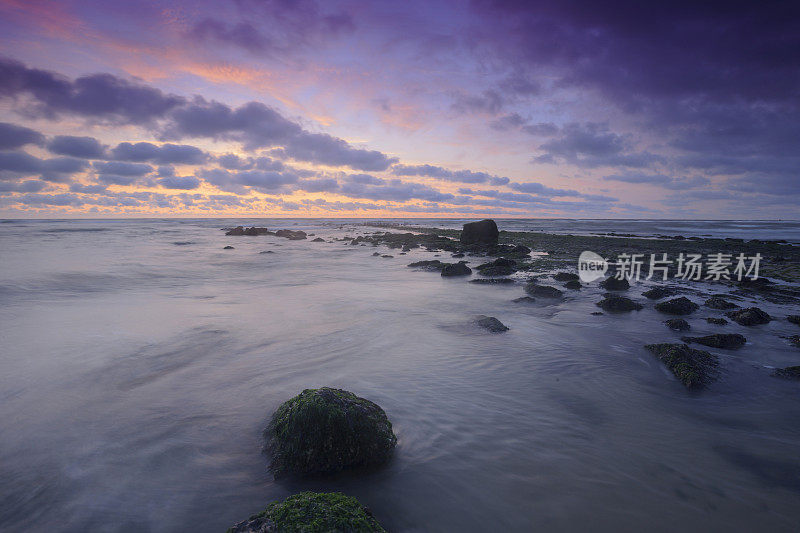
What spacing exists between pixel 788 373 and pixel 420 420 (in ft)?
19.6

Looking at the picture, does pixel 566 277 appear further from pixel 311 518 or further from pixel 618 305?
pixel 311 518

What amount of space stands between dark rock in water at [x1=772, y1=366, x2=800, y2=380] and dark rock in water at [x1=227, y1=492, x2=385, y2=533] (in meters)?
6.87

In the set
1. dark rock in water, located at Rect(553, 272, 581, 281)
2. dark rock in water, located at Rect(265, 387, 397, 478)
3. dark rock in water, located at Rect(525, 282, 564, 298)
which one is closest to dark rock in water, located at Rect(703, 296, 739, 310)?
dark rock in water, located at Rect(525, 282, 564, 298)

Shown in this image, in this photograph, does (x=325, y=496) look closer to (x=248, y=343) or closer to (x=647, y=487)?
(x=647, y=487)

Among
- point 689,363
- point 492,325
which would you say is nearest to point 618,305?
point 492,325

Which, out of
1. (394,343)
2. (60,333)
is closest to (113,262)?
(60,333)

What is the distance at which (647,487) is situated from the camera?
3.35 m

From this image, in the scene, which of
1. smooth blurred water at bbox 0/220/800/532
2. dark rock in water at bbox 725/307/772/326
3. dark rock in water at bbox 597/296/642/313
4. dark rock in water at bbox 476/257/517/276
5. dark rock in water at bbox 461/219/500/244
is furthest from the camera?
dark rock in water at bbox 461/219/500/244

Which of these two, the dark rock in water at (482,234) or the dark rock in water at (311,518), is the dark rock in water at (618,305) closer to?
the dark rock in water at (311,518)

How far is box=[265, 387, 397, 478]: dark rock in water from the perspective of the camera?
3.48m

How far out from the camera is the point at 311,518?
7.84 feet

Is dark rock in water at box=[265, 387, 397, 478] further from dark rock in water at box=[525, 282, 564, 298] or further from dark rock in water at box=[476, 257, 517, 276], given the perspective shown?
dark rock in water at box=[476, 257, 517, 276]

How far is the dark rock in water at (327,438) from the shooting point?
11.4 feet

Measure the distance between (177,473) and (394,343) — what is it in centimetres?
461
